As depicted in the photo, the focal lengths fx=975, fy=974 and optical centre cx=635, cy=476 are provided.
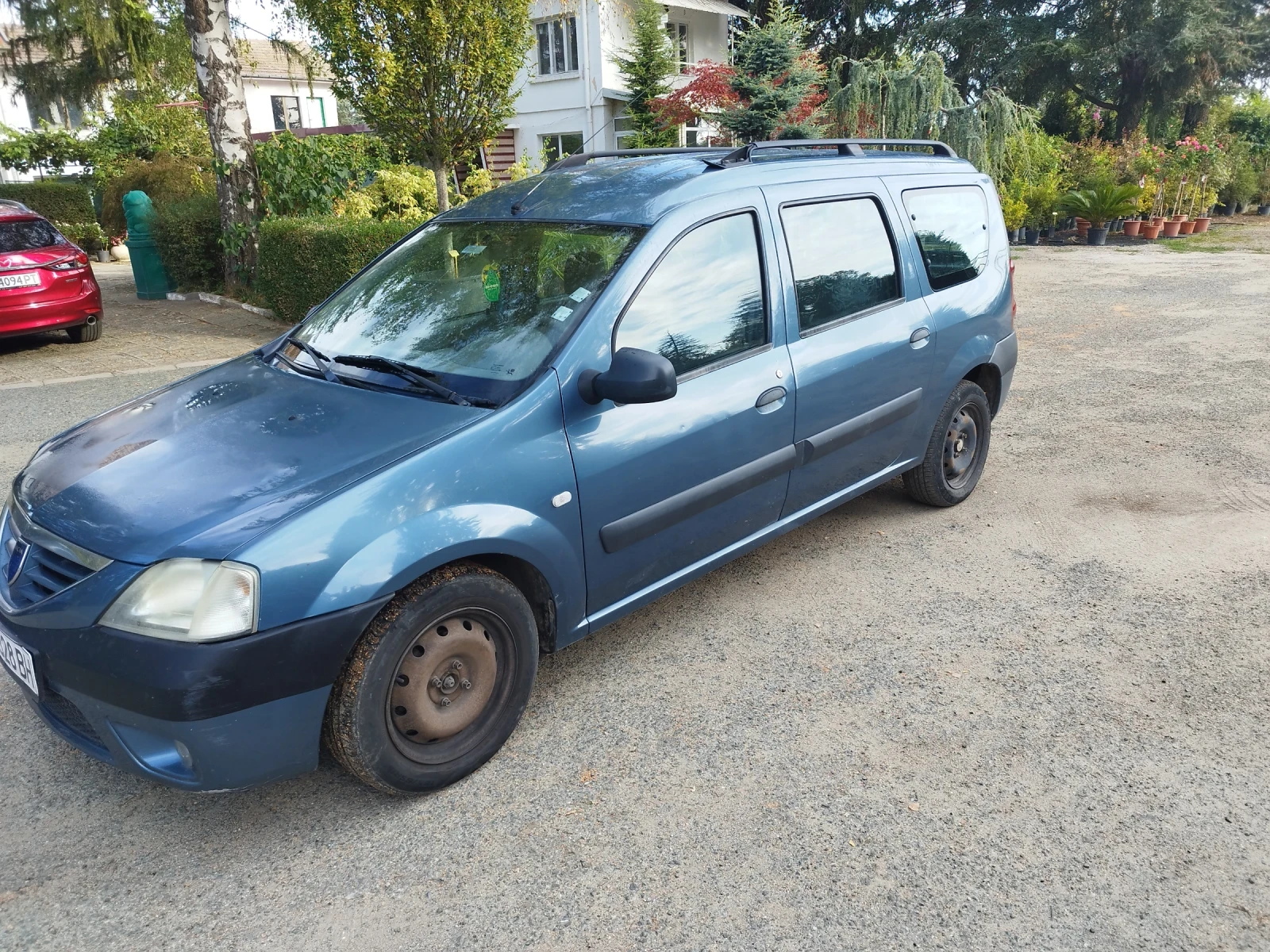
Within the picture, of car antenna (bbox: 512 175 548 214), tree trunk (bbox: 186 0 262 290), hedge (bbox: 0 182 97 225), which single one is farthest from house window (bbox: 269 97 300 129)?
car antenna (bbox: 512 175 548 214)

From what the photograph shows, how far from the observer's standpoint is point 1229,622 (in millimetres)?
3990

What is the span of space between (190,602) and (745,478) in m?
2.02

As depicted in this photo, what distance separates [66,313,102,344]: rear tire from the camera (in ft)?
33.1

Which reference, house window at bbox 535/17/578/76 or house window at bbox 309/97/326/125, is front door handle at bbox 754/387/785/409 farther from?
house window at bbox 309/97/326/125

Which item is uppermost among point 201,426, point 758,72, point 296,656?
point 758,72

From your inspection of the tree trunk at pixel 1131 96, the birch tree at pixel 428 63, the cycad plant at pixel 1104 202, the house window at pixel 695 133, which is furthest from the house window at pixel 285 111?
the birch tree at pixel 428 63

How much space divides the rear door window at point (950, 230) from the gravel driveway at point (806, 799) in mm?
1366

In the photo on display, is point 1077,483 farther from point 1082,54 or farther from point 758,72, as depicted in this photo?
point 1082,54

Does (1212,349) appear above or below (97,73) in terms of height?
below

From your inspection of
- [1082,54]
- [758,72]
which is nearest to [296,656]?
[758,72]

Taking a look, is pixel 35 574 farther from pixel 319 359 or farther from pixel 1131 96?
pixel 1131 96

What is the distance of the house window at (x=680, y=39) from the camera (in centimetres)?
2966

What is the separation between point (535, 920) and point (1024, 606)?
259cm

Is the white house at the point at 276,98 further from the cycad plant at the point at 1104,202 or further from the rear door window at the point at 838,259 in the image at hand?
the rear door window at the point at 838,259
